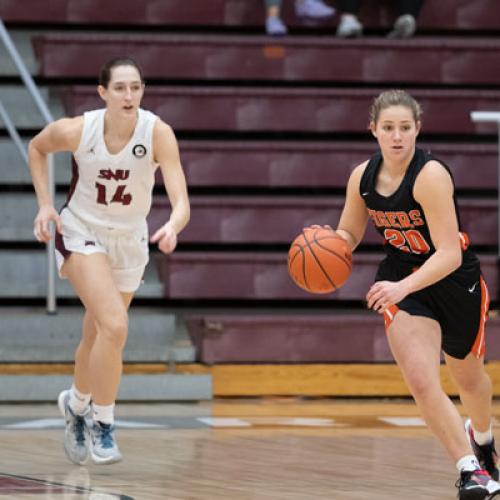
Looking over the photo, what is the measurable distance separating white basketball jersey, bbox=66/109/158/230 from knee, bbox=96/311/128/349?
420mm

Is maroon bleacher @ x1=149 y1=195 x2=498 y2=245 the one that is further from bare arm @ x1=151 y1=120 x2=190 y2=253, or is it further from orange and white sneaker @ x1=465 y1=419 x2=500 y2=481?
orange and white sneaker @ x1=465 y1=419 x2=500 y2=481

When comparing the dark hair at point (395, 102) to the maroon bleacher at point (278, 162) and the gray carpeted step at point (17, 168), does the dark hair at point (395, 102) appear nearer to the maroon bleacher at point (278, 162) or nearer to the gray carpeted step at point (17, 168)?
the maroon bleacher at point (278, 162)

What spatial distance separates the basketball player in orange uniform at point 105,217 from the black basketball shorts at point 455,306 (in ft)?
3.24

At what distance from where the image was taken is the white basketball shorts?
5.41 metres

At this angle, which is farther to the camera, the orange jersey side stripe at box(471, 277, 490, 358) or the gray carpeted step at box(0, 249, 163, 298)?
the gray carpeted step at box(0, 249, 163, 298)

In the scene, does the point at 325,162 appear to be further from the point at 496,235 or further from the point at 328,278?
the point at 328,278

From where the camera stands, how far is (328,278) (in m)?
4.79

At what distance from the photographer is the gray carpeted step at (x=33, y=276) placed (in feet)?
26.8

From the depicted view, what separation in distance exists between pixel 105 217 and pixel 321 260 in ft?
3.55

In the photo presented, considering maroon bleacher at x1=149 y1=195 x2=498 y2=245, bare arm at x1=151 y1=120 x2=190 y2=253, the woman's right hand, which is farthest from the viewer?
maroon bleacher at x1=149 y1=195 x2=498 y2=245

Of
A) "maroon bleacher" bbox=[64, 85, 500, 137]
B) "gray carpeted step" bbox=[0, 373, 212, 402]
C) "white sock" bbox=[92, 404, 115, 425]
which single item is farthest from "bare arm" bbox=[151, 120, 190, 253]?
"maroon bleacher" bbox=[64, 85, 500, 137]

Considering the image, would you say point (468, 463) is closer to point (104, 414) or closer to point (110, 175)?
point (104, 414)

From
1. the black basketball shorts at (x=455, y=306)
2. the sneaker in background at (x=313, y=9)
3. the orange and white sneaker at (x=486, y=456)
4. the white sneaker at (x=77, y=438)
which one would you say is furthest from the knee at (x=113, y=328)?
the sneaker in background at (x=313, y=9)

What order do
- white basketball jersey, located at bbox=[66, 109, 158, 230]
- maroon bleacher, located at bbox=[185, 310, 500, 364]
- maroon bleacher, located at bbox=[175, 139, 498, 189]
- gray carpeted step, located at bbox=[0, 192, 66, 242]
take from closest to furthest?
white basketball jersey, located at bbox=[66, 109, 158, 230], maroon bleacher, located at bbox=[185, 310, 500, 364], gray carpeted step, located at bbox=[0, 192, 66, 242], maroon bleacher, located at bbox=[175, 139, 498, 189]
